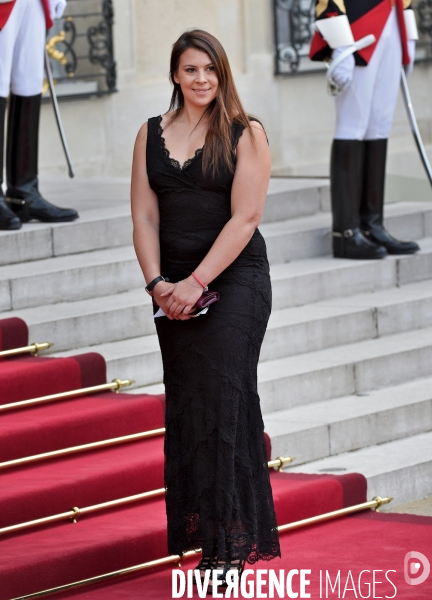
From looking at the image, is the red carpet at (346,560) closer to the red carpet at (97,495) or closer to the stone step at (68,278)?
the red carpet at (97,495)

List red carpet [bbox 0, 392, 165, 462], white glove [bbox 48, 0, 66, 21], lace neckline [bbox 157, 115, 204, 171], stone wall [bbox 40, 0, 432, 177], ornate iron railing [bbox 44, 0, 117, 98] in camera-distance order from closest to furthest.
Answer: lace neckline [bbox 157, 115, 204, 171] → red carpet [bbox 0, 392, 165, 462] → white glove [bbox 48, 0, 66, 21] → ornate iron railing [bbox 44, 0, 117, 98] → stone wall [bbox 40, 0, 432, 177]

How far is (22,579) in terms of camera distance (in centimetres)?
436

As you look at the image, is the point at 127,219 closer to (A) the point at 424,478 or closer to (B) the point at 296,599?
(A) the point at 424,478

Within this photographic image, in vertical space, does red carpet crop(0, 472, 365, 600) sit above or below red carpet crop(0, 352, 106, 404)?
below

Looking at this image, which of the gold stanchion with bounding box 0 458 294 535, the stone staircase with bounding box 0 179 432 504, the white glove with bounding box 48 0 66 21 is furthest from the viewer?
the white glove with bounding box 48 0 66 21

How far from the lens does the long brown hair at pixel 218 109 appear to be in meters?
4.19

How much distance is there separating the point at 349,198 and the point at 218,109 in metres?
3.51

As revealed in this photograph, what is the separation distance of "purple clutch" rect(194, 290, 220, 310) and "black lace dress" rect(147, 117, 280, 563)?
5cm

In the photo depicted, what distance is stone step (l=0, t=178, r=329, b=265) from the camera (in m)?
6.86

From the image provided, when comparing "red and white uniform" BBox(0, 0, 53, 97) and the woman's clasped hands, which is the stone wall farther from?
the woman's clasped hands

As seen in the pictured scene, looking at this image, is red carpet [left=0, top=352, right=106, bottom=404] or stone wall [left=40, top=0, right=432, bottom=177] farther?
stone wall [left=40, top=0, right=432, bottom=177]

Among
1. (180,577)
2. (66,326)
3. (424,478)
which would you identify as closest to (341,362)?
(424,478)

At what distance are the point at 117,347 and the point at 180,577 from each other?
1.89 metres

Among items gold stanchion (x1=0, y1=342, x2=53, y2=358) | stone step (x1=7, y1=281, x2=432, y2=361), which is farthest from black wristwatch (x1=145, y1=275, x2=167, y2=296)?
stone step (x1=7, y1=281, x2=432, y2=361)
